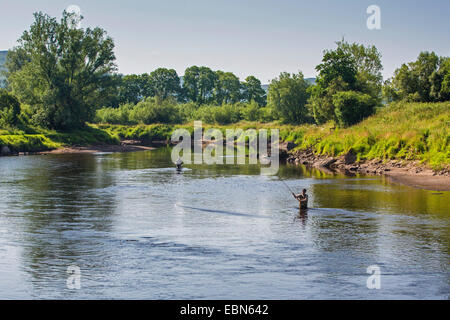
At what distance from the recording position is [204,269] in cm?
1727

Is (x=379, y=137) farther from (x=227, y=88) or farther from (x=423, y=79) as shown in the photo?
(x=227, y=88)

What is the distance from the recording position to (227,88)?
16962 centimetres

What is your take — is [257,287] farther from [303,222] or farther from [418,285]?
[303,222]

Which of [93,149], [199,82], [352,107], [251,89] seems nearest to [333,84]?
[352,107]

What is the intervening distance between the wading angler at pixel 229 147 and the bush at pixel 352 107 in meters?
9.58

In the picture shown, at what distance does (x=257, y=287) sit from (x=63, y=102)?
7826 cm

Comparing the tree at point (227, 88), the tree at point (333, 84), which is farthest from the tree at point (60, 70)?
the tree at point (227, 88)

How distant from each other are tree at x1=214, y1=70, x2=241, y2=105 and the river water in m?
129

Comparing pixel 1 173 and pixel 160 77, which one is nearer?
pixel 1 173

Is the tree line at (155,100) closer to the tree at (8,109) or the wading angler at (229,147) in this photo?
the tree at (8,109)

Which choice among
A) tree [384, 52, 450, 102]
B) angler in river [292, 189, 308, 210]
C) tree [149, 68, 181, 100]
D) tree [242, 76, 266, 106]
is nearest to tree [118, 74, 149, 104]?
tree [149, 68, 181, 100]

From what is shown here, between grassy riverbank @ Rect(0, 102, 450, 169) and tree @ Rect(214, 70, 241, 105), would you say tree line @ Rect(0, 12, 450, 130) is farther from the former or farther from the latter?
tree @ Rect(214, 70, 241, 105)

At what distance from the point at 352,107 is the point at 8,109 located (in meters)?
51.3

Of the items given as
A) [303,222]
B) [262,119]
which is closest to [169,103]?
[262,119]
